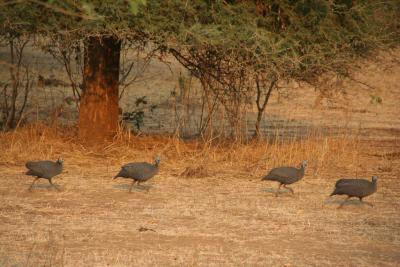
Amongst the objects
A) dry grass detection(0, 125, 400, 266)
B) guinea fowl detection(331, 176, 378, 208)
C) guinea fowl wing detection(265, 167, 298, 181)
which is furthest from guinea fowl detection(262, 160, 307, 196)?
guinea fowl detection(331, 176, 378, 208)

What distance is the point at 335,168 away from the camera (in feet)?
49.1

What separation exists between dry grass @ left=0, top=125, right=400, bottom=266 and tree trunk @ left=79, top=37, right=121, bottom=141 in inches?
14.4

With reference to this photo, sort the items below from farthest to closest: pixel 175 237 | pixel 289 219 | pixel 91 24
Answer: pixel 91 24 < pixel 289 219 < pixel 175 237

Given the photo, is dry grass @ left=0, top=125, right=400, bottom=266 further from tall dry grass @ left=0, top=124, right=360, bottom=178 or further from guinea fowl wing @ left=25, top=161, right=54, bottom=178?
guinea fowl wing @ left=25, top=161, right=54, bottom=178

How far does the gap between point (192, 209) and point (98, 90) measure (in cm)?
541

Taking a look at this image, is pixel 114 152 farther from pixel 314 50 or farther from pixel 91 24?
pixel 314 50

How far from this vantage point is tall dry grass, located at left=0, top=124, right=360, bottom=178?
1473 centimetres

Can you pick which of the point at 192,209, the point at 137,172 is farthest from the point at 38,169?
the point at 192,209

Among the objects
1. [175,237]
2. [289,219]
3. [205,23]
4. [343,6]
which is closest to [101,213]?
[175,237]

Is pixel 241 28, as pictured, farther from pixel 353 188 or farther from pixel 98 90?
pixel 353 188

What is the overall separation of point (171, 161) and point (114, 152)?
115cm

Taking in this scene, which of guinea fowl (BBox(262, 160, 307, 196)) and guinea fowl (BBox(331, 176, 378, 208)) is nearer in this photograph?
guinea fowl (BBox(331, 176, 378, 208))

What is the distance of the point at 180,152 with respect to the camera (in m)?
15.7

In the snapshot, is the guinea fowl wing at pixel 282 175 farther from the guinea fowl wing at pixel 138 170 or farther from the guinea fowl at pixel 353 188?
the guinea fowl wing at pixel 138 170
